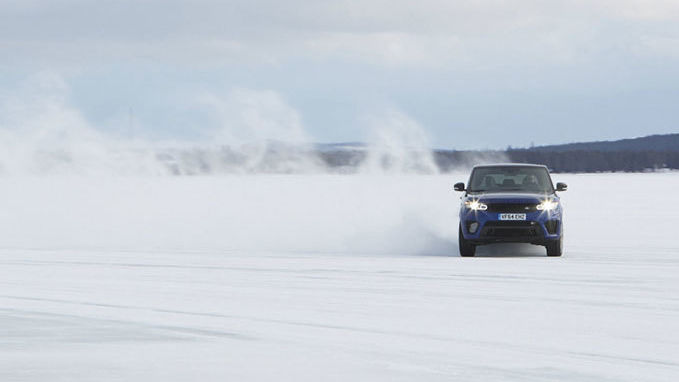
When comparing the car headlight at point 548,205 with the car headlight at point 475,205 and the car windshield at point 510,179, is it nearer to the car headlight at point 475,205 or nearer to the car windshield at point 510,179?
the car headlight at point 475,205

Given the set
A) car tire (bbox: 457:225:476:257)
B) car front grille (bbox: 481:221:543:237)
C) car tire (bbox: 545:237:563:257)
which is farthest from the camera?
car tire (bbox: 457:225:476:257)

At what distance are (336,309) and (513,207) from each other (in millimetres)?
6735

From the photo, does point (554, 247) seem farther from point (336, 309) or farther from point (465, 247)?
point (336, 309)

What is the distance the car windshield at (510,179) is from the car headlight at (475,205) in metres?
0.99

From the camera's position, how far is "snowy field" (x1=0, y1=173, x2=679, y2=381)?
708cm

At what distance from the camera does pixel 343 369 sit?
7.00m

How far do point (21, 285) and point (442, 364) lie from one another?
7103 millimetres

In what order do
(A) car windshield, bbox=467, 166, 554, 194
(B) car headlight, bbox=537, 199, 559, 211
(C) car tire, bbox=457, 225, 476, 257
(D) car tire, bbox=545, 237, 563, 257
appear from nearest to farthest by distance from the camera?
(B) car headlight, bbox=537, 199, 559, 211 → (D) car tire, bbox=545, 237, 563, 257 → (C) car tire, bbox=457, 225, 476, 257 → (A) car windshield, bbox=467, 166, 554, 194

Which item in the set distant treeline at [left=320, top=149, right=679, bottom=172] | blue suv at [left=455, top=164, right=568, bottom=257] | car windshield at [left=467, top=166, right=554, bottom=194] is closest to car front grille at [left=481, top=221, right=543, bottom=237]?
blue suv at [left=455, top=164, right=568, bottom=257]

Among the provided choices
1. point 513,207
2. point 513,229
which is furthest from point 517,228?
point 513,207

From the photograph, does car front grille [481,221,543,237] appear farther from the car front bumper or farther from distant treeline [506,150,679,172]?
distant treeline [506,150,679,172]

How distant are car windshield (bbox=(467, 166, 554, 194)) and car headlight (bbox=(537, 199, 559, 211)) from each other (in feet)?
3.33

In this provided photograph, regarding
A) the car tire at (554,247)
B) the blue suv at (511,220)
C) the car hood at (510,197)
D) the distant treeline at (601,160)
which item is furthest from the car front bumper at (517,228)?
the distant treeline at (601,160)

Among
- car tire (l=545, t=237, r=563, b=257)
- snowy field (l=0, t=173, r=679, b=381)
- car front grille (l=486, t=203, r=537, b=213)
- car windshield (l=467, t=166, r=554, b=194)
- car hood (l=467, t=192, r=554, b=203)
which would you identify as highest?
car windshield (l=467, t=166, r=554, b=194)
